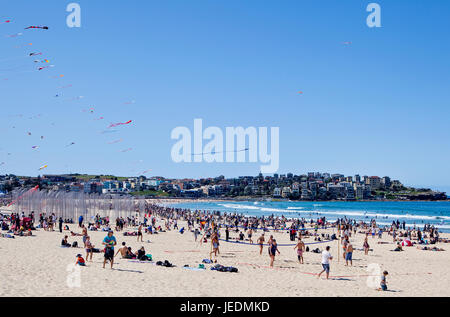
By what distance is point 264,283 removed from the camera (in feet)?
37.7

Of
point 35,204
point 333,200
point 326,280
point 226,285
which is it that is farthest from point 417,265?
point 333,200

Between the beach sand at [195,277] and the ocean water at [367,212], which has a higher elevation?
the beach sand at [195,277]

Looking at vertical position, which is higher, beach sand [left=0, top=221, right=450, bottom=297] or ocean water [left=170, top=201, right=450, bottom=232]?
beach sand [left=0, top=221, right=450, bottom=297]

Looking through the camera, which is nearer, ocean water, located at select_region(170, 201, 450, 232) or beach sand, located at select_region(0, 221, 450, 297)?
beach sand, located at select_region(0, 221, 450, 297)

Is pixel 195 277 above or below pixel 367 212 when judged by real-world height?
above

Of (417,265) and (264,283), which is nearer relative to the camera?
(264,283)

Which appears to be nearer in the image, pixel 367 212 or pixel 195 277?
pixel 195 277

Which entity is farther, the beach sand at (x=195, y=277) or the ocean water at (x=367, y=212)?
the ocean water at (x=367, y=212)

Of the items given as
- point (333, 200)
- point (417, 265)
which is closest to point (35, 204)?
point (417, 265)

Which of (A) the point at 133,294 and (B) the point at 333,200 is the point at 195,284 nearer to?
(A) the point at 133,294
